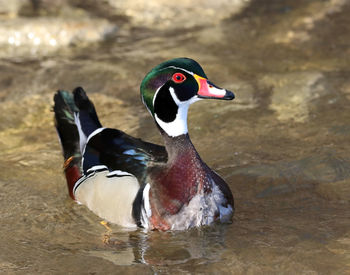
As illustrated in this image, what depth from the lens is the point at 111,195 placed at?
595 cm

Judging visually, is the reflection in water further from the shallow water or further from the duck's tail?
the duck's tail

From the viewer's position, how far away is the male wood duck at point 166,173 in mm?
5625

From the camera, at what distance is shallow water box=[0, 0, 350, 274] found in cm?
527

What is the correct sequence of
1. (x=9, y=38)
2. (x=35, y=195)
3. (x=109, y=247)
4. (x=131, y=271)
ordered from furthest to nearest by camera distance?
1. (x=9, y=38)
2. (x=35, y=195)
3. (x=109, y=247)
4. (x=131, y=271)

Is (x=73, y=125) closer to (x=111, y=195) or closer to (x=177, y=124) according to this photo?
(x=111, y=195)

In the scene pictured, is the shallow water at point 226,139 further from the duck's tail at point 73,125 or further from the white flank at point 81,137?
the white flank at point 81,137

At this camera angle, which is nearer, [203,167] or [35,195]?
[203,167]

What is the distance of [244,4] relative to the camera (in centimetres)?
1095

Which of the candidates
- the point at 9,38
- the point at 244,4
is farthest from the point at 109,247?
the point at 244,4

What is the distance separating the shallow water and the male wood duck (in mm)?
135

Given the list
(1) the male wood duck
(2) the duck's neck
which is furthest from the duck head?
(2) the duck's neck

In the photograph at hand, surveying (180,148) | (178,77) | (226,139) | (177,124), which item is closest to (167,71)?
(178,77)

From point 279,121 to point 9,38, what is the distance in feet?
14.4

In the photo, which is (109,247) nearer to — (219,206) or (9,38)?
(219,206)
